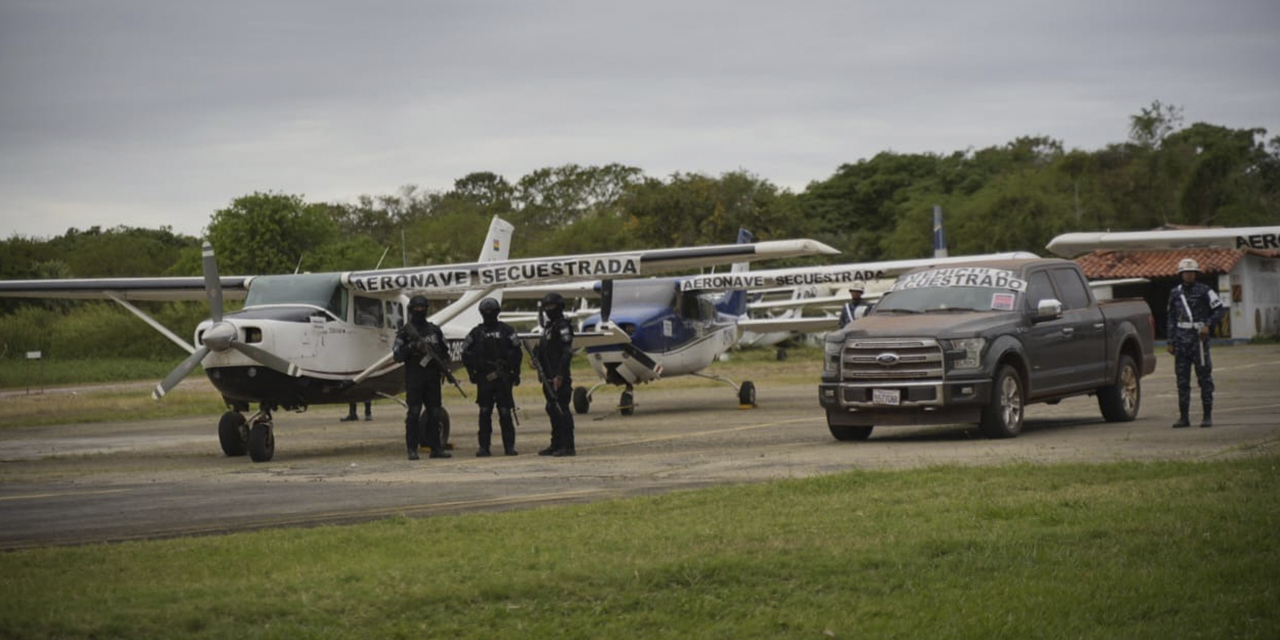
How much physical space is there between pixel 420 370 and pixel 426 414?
0.64 meters

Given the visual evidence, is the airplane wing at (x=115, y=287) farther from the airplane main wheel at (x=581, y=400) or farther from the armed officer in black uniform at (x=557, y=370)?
the airplane main wheel at (x=581, y=400)

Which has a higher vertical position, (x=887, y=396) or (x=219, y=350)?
(x=219, y=350)

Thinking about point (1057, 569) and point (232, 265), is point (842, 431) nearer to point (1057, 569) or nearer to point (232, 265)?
point (1057, 569)

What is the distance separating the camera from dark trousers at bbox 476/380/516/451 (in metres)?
17.2

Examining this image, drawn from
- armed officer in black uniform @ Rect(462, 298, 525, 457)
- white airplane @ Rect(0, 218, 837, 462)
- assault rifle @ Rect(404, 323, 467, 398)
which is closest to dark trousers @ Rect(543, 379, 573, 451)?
armed officer in black uniform @ Rect(462, 298, 525, 457)

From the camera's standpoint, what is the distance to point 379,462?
685 inches

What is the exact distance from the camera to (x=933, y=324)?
16234mm

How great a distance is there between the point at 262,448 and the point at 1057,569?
1211 cm

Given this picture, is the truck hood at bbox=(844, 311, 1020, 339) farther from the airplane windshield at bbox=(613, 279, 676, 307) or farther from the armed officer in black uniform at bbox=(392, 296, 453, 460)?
the airplane windshield at bbox=(613, 279, 676, 307)

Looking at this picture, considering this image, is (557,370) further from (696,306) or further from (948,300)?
(696,306)

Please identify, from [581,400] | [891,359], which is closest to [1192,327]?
[891,359]

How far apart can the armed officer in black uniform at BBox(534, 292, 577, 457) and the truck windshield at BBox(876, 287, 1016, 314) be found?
382 cm

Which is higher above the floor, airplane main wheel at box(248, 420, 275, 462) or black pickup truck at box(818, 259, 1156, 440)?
black pickup truck at box(818, 259, 1156, 440)

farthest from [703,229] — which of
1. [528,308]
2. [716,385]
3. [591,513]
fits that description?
[591,513]
